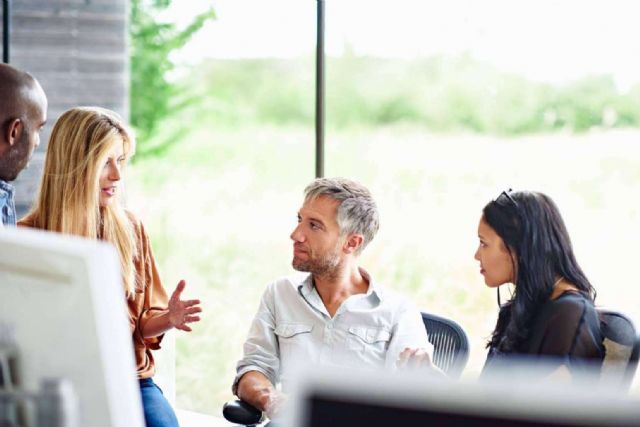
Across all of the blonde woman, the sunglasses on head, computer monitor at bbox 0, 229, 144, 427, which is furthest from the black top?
computer monitor at bbox 0, 229, 144, 427

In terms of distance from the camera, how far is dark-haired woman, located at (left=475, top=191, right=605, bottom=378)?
7.46ft

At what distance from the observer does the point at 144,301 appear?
2.94 metres

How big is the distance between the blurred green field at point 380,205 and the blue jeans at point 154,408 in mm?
5389

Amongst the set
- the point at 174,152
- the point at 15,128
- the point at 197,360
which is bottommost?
the point at 197,360

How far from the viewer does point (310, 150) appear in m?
9.54

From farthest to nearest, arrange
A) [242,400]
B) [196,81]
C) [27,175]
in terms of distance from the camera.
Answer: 1. [196,81]
2. [27,175]
3. [242,400]

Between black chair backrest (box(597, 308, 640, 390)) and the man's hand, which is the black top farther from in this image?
the man's hand

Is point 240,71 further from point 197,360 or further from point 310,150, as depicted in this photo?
point 197,360

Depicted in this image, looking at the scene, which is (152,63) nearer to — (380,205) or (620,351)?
(380,205)

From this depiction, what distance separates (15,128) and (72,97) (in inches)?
97.8

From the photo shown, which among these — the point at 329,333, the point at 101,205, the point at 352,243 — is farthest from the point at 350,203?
the point at 101,205

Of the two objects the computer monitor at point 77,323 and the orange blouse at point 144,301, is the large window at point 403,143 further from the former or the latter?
the computer monitor at point 77,323

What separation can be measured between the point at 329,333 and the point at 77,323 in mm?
1688

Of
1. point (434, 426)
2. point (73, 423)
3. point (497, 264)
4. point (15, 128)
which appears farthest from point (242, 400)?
point (434, 426)
